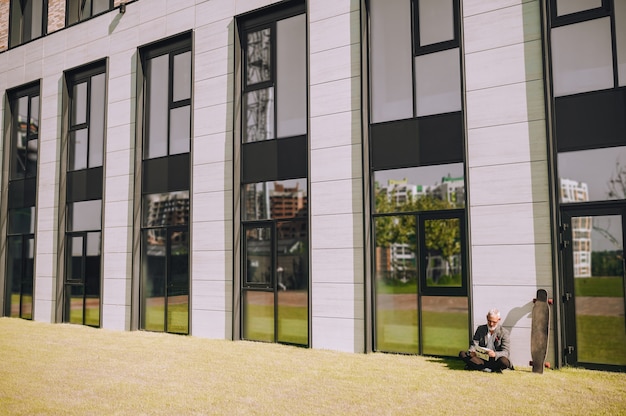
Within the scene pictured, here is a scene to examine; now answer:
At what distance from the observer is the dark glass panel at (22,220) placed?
17.8 m

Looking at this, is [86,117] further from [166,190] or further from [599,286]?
[599,286]

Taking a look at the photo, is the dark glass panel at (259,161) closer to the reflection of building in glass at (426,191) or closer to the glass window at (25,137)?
the reflection of building in glass at (426,191)

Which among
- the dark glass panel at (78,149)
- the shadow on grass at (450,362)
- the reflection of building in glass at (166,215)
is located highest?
the dark glass panel at (78,149)

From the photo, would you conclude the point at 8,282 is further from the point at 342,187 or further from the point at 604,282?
the point at 604,282

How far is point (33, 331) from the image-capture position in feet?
47.3

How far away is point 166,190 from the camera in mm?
14367

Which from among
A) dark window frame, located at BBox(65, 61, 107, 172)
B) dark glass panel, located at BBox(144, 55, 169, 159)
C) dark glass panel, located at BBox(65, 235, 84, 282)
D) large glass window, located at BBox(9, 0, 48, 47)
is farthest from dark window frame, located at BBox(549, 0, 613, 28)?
large glass window, located at BBox(9, 0, 48, 47)

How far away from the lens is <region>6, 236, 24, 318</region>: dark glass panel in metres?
17.9

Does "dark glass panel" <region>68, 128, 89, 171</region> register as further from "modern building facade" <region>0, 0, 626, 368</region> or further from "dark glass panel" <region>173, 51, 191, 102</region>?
"dark glass panel" <region>173, 51, 191, 102</region>

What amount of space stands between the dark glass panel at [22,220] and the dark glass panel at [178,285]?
6599mm

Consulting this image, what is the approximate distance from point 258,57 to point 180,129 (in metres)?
2.97

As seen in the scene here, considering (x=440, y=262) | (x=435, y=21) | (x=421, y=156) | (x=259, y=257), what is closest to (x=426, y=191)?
(x=421, y=156)

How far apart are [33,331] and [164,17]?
927cm

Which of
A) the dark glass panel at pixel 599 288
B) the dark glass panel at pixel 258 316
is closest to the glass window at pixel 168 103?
the dark glass panel at pixel 258 316
